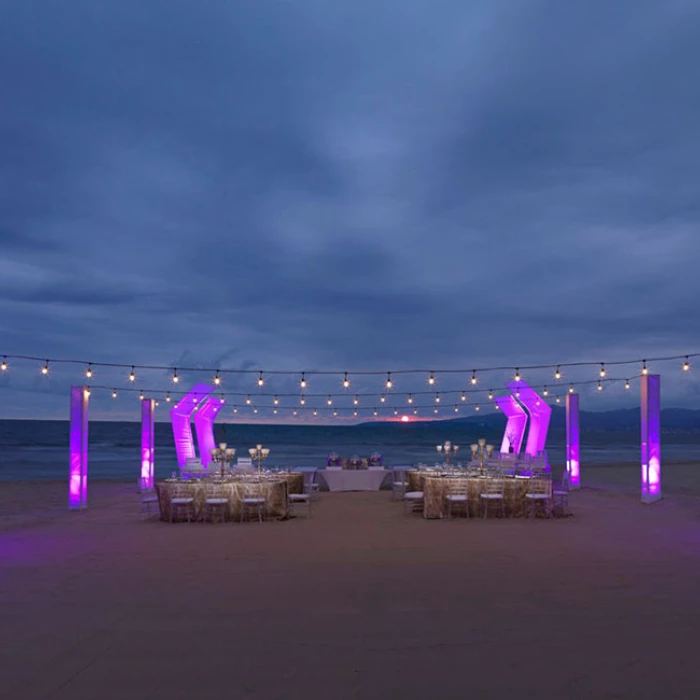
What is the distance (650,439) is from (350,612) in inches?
388

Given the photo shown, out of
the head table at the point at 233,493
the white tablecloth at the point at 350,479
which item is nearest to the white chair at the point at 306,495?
the white tablecloth at the point at 350,479

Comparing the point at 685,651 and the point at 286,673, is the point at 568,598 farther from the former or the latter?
the point at 286,673

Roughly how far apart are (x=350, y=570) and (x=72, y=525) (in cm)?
541

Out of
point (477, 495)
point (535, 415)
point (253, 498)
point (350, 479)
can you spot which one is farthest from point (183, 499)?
point (535, 415)

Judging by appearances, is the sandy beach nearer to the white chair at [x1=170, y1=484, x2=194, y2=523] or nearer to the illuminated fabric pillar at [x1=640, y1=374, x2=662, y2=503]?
the white chair at [x1=170, y1=484, x2=194, y2=523]

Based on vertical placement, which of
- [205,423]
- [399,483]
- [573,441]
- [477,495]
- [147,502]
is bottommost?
[399,483]

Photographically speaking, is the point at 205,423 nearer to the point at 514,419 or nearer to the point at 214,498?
the point at 214,498

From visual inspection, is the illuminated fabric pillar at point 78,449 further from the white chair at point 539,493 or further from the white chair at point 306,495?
the white chair at point 539,493

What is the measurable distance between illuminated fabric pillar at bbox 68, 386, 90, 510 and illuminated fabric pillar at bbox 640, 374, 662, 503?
10566 mm

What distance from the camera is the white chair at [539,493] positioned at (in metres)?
10.7

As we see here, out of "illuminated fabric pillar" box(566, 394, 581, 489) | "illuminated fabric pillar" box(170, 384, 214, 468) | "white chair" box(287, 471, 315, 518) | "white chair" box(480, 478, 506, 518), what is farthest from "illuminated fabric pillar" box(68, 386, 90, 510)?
"illuminated fabric pillar" box(566, 394, 581, 489)

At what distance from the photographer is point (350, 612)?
5008mm

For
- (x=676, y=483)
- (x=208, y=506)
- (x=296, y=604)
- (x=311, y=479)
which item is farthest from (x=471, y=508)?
(x=676, y=483)

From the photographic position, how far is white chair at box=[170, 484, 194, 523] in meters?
10.3
